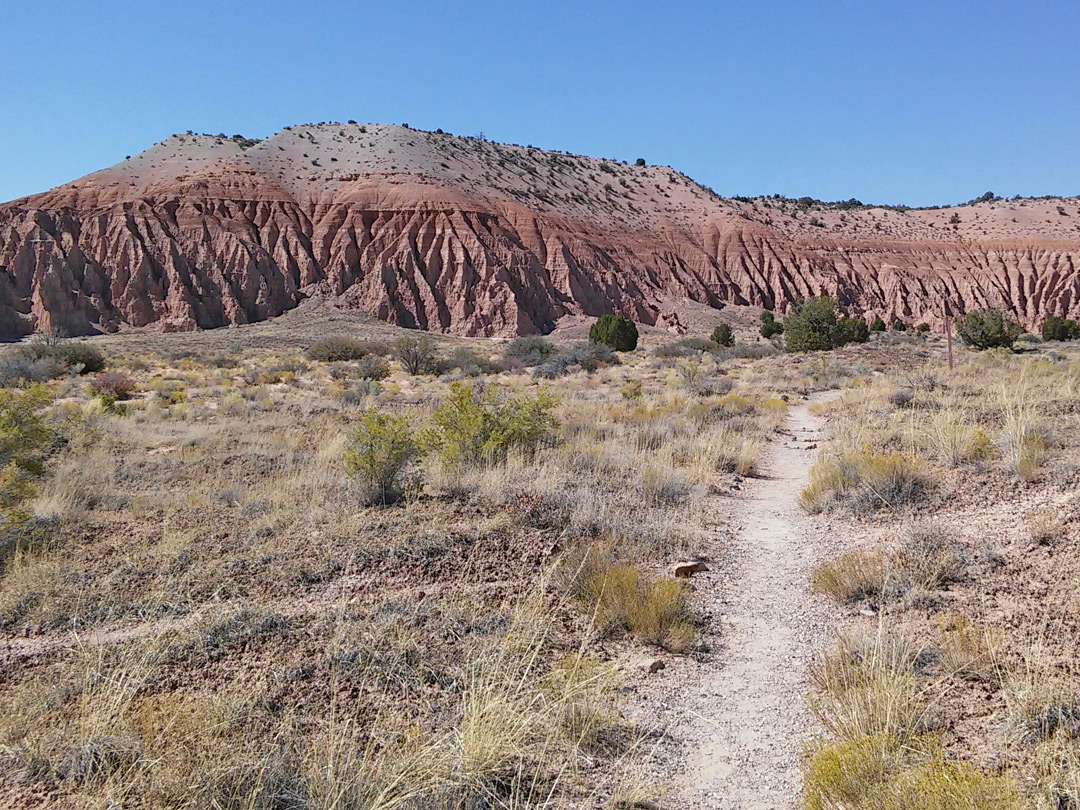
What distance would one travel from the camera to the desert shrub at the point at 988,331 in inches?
1224

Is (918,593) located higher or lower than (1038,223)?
lower

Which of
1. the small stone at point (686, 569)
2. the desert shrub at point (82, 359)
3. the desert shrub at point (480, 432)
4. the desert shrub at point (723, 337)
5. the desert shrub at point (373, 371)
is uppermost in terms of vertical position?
the desert shrub at point (723, 337)

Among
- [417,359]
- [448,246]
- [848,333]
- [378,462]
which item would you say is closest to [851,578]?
[378,462]

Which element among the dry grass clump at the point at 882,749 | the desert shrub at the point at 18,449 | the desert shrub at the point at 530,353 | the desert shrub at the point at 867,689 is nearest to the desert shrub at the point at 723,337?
the desert shrub at the point at 530,353

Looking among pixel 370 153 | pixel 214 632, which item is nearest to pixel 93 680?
pixel 214 632

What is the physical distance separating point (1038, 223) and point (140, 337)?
9195cm

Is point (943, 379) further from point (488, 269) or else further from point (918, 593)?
point (488, 269)

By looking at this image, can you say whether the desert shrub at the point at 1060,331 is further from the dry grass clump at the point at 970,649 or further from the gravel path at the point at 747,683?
the dry grass clump at the point at 970,649

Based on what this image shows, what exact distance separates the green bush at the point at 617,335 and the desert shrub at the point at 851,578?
33.2 m

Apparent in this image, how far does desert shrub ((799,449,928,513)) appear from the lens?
729 centimetres

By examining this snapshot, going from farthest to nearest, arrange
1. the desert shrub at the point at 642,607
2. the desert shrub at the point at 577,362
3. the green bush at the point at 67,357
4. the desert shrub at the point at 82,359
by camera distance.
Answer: the desert shrub at the point at 82,359 < the green bush at the point at 67,357 < the desert shrub at the point at 577,362 < the desert shrub at the point at 642,607

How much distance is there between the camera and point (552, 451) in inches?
370

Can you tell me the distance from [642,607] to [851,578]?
1.71 m

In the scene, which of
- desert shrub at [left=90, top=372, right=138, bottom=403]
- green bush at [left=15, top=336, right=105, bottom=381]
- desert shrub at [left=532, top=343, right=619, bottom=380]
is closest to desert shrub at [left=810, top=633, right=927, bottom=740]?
desert shrub at [left=90, top=372, right=138, bottom=403]
